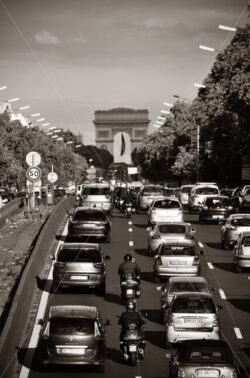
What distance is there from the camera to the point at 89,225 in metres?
43.9

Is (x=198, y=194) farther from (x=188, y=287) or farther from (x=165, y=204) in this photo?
(x=188, y=287)

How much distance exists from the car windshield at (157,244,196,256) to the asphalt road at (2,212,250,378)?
118 centimetres

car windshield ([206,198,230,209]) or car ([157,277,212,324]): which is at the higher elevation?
car windshield ([206,198,230,209])

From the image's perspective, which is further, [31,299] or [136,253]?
[136,253]

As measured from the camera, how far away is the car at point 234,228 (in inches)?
1659

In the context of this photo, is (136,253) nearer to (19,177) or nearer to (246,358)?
(246,358)

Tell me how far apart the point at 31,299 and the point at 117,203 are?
128 ft

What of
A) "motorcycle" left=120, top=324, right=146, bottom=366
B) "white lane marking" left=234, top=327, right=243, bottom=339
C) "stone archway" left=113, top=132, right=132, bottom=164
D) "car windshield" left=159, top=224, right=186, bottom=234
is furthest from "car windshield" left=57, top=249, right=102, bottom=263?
"stone archway" left=113, top=132, right=132, bottom=164

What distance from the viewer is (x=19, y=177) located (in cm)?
8875

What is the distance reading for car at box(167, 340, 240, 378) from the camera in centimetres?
1861

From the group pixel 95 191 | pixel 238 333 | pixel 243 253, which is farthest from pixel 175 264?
pixel 95 191

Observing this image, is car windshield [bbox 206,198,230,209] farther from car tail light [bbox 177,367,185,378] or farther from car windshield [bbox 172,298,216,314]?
car tail light [bbox 177,367,185,378]

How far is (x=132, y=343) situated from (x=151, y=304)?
818cm

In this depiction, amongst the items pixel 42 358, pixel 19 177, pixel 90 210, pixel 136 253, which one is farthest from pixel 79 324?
pixel 19 177
